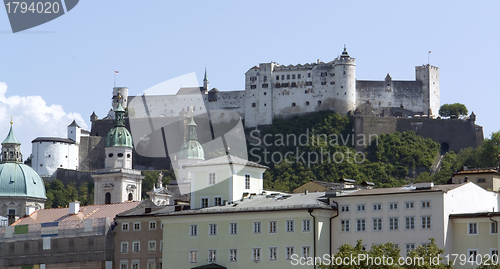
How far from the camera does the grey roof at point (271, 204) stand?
5244 centimetres

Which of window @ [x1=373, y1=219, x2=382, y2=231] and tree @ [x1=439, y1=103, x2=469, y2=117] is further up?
tree @ [x1=439, y1=103, x2=469, y2=117]

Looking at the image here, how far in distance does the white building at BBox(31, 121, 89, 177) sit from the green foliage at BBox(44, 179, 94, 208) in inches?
160

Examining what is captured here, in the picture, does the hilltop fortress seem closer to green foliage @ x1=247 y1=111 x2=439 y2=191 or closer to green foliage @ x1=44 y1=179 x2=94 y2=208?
green foliage @ x1=247 y1=111 x2=439 y2=191

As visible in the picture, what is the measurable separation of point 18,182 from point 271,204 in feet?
153

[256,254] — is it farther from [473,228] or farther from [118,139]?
[118,139]

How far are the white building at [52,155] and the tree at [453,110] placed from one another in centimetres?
5036

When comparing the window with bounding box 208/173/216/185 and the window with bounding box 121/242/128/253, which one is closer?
the window with bounding box 208/173/216/185

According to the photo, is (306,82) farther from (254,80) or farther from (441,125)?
(441,125)

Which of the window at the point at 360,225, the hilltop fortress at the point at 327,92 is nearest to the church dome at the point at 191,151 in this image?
the hilltop fortress at the point at 327,92

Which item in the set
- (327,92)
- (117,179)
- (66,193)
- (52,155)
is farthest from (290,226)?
(327,92)

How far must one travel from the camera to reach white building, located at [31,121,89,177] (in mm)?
133750

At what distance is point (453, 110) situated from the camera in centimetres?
14200

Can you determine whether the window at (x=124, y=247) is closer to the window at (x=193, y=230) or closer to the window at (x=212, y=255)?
the window at (x=193, y=230)

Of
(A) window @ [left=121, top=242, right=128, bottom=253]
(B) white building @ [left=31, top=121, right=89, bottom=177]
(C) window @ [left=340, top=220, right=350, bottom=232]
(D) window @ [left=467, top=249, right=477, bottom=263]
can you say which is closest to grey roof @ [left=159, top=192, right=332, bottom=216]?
(C) window @ [left=340, top=220, right=350, bottom=232]
